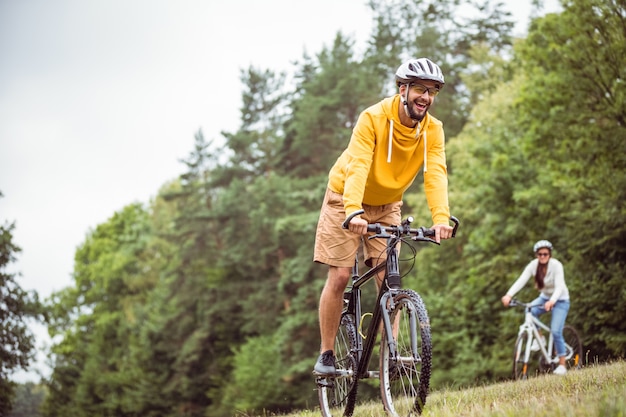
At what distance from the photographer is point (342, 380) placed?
529 cm

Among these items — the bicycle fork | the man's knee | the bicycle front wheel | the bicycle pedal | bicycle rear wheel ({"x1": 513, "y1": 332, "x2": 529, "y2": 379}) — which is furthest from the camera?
bicycle rear wheel ({"x1": 513, "y1": 332, "x2": 529, "y2": 379})

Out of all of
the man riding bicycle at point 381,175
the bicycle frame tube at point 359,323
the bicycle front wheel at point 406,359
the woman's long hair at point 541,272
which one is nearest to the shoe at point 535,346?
the woman's long hair at point 541,272

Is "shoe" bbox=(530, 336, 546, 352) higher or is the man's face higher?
the man's face

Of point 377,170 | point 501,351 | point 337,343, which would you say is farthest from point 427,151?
point 501,351

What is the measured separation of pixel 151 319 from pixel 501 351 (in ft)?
81.8

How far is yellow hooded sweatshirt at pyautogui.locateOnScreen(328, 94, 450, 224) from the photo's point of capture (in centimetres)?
476

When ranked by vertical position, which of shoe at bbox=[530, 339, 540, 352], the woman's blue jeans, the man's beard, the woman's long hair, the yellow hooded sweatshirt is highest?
the man's beard

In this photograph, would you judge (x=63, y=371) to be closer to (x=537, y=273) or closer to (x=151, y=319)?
(x=151, y=319)

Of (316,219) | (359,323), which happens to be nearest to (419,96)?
(359,323)

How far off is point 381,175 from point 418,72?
0.78 m

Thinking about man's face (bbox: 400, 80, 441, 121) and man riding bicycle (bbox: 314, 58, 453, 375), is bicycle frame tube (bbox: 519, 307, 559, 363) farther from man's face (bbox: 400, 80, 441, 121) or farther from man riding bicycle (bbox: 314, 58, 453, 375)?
man's face (bbox: 400, 80, 441, 121)

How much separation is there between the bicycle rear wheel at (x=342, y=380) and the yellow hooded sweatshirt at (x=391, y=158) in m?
1.12

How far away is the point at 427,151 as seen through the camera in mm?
5047

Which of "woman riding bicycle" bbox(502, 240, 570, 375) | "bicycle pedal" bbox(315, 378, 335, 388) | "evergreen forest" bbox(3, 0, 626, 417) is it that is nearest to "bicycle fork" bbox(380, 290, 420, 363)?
"bicycle pedal" bbox(315, 378, 335, 388)
